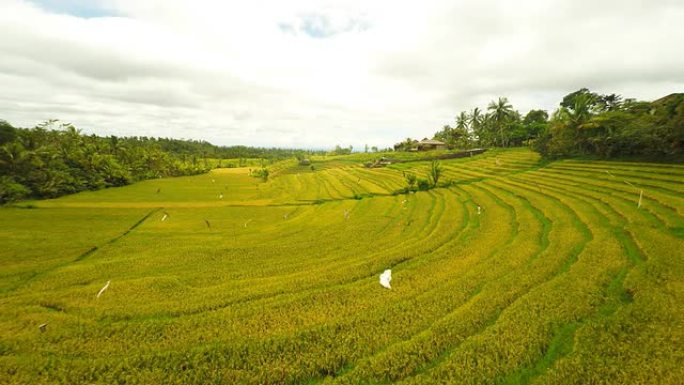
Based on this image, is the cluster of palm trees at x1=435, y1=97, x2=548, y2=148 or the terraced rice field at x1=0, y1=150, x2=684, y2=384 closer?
the terraced rice field at x1=0, y1=150, x2=684, y2=384

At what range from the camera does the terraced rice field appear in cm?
652

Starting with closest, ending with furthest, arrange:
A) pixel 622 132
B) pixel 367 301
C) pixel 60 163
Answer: pixel 367 301 < pixel 622 132 < pixel 60 163

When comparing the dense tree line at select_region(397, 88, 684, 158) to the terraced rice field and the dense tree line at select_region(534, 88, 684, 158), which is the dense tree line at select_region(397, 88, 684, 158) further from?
the terraced rice field

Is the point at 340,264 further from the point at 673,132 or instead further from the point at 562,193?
the point at 673,132

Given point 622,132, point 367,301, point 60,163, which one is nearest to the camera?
point 367,301

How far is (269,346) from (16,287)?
41.2 ft

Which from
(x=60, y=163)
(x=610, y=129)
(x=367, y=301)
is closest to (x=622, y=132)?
(x=610, y=129)

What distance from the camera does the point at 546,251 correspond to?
1344 cm

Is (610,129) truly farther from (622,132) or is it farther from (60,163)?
(60,163)

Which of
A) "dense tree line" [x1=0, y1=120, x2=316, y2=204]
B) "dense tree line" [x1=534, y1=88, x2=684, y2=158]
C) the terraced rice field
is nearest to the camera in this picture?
the terraced rice field

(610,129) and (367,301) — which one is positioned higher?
(610,129)

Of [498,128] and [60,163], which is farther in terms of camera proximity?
[498,128]

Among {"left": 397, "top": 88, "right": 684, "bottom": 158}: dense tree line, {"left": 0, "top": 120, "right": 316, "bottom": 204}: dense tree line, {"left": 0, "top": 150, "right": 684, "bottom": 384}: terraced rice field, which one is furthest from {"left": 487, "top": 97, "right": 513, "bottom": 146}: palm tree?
{"left": 0, "top": 120, "right": 316, "bottom": 204}: dense tree line

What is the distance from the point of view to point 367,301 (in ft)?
31.7
